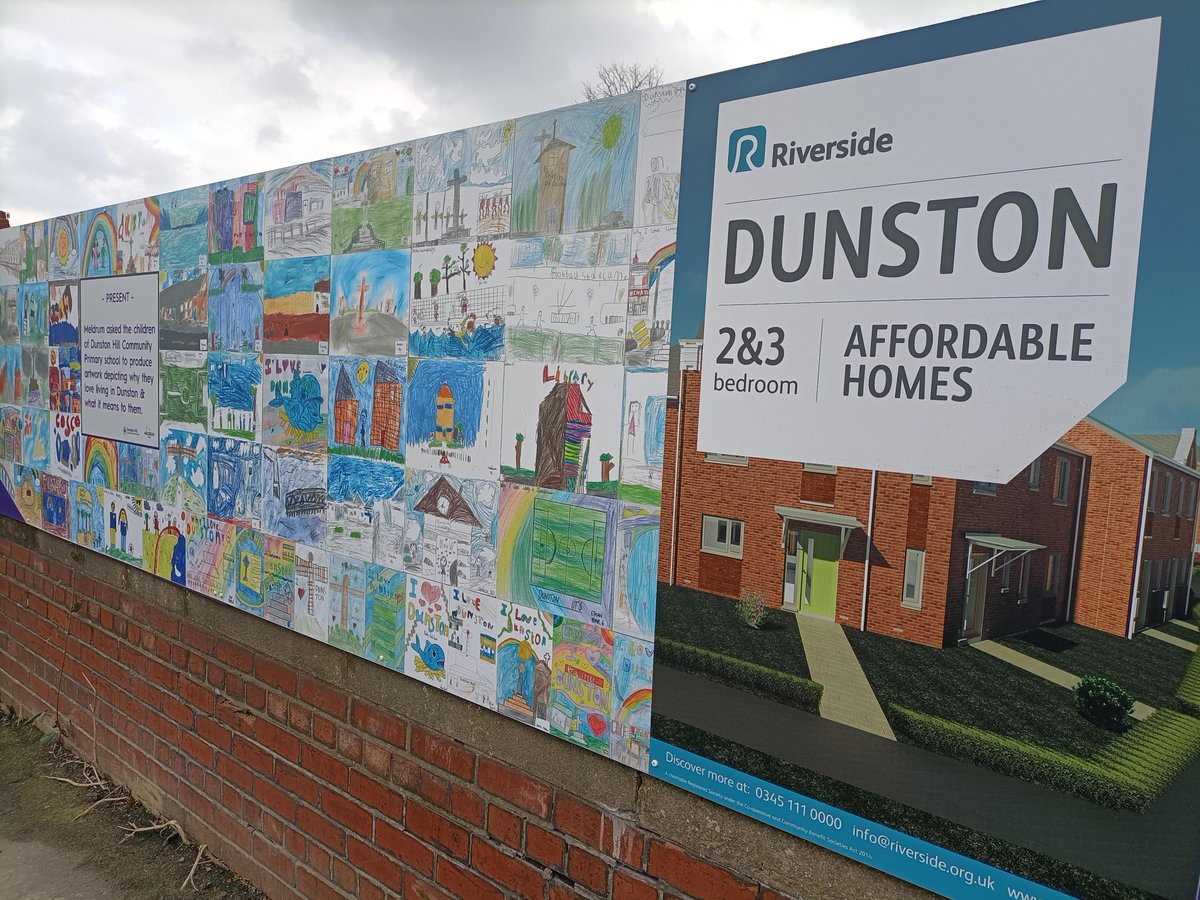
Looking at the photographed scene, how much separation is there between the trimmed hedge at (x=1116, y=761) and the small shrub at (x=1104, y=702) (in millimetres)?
26

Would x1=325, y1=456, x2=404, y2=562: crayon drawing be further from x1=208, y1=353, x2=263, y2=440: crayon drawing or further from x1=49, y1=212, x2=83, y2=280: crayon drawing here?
x1=49, y1=212, x2=83, y2=280: crayon drawing

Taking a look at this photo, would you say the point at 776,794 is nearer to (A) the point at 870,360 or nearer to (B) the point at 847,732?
(B) the point at 847,732

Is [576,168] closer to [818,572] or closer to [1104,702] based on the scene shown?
[818,572]

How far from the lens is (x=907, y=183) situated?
1.66m

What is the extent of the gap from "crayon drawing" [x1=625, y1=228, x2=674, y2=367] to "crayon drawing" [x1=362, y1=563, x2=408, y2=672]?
1178mm

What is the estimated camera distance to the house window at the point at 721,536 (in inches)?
75.9

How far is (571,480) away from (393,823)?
1482mm

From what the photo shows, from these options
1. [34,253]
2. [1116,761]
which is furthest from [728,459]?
[34,253]

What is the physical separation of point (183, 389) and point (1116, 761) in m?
3.57

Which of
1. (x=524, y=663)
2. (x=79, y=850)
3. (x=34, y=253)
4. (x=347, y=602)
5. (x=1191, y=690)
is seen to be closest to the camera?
(x=1191, y=690)

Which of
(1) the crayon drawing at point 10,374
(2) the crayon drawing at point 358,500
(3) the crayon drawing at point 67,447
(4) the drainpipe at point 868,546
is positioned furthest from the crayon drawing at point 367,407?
(1) the crayon drawing at point 10,374

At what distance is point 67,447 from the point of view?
437 cm

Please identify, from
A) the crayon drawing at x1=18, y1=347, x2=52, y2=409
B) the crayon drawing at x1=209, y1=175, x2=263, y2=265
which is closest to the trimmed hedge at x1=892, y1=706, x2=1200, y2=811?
the crayon drawing at x1=209, y1=175, x2=263, y2=265

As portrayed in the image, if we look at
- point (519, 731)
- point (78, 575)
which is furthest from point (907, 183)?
point (78, 575)
